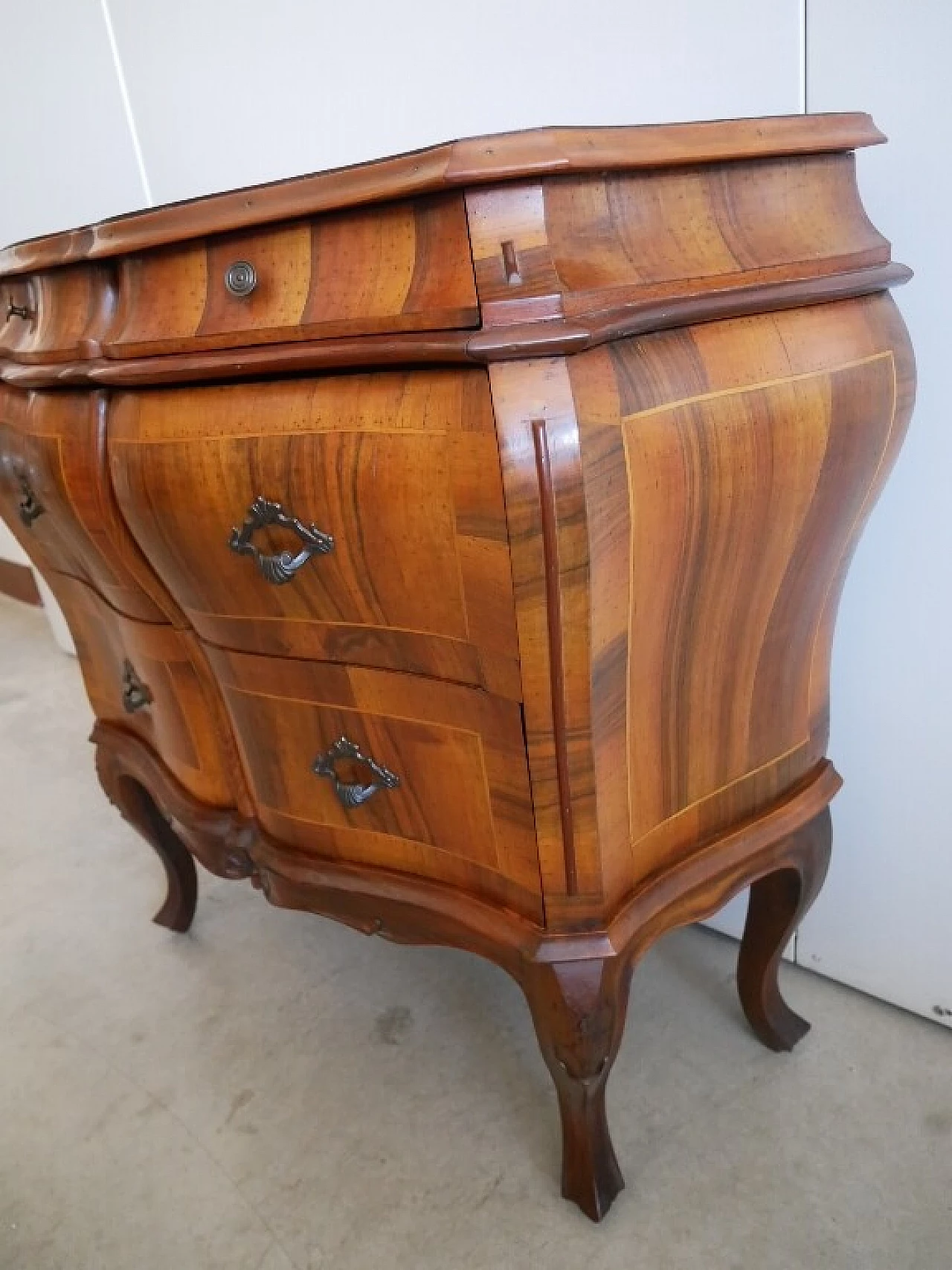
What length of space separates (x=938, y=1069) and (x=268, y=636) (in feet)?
2.85

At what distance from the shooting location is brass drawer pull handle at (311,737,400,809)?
800mm

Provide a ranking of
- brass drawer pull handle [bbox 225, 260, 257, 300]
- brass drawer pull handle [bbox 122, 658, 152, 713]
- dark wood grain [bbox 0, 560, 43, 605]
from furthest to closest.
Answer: dark wood grain [bbox 0, 560, 43, 605], brass drawer pull handle [bbox 122, 658, 152, 713], brass drawer pull handle [bbox 225, 260, 257, 300]

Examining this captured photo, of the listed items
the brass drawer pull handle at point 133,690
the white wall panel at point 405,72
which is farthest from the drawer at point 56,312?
the white wall panel at point 405,72

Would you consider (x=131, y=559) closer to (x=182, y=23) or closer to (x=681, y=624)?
(x=681, y=624)

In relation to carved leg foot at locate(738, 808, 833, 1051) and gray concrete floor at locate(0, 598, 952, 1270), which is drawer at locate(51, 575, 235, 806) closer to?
gray concrete floor at locate(0, 598, 952, 1270)

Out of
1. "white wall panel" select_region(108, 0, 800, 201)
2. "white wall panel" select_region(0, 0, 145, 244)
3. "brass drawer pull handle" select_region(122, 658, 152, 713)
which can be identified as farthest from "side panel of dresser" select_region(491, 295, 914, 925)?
"white wall panel" select_region(0, 0, 145, 244)

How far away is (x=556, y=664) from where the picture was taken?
2.07 feet

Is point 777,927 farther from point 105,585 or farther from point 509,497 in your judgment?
point 105,585

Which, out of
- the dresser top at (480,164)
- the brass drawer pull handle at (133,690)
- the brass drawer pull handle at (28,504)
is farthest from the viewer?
the brass drawer pull handle at (133,690)

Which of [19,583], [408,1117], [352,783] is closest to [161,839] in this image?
[408,1117]

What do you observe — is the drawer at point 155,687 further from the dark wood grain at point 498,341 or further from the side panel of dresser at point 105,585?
the dark wood grain at point 498,341

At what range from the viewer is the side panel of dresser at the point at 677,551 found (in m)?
0.57

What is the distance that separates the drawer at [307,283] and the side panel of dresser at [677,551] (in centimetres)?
7

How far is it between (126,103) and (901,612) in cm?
136
